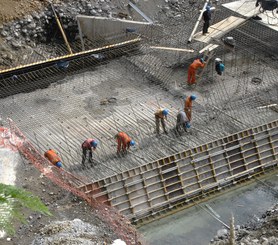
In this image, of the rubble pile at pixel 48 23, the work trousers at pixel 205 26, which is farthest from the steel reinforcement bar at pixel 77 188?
the work trousers at pixel 205 26

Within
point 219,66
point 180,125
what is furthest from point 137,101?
point 219,66

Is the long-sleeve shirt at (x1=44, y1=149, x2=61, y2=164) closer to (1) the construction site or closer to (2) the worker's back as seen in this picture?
(1) the construction site

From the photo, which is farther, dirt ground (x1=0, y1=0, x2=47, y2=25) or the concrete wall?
the concrete wall

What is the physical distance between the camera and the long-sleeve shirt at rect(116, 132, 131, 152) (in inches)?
820

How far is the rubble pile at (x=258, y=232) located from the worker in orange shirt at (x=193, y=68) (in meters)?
7.76

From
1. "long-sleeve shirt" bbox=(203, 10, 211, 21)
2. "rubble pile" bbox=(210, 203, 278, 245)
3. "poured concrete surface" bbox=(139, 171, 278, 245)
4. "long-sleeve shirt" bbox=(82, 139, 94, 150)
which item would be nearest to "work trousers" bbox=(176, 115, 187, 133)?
"poured concrete surface" bbox=(139, 171, 278, 245)

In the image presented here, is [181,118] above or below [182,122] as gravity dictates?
above

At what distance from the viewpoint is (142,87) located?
26.0 m

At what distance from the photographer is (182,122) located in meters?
22.4

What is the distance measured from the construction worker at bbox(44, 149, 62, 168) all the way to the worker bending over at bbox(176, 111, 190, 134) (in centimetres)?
498

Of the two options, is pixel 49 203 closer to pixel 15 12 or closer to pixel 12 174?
pixel 12 174

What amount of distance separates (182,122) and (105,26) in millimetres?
8417

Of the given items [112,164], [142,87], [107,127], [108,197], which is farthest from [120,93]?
[108,197]

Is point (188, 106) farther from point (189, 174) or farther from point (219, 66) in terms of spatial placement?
point (219, 66)
